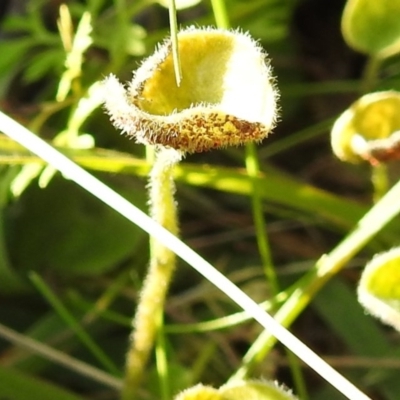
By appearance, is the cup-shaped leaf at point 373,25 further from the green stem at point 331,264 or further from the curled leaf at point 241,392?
the curled leaf at point 241,392

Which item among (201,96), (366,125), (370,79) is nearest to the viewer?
(201,96)

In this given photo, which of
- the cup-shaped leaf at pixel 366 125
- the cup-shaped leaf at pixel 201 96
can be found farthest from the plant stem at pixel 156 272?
the cup-shaped leaf at pixel 366 125

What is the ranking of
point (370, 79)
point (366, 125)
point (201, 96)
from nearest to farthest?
1. point (201, 96)
2. point (366, 125)
3. point (370, 79)

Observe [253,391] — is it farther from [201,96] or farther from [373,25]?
[373,25]

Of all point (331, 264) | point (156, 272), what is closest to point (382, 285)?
point (331, 264)

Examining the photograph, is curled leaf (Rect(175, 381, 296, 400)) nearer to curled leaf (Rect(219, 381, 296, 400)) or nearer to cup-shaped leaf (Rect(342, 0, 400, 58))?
curled leaf (Rect(219, 381, 296, 400))

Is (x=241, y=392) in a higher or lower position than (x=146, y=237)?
lower
